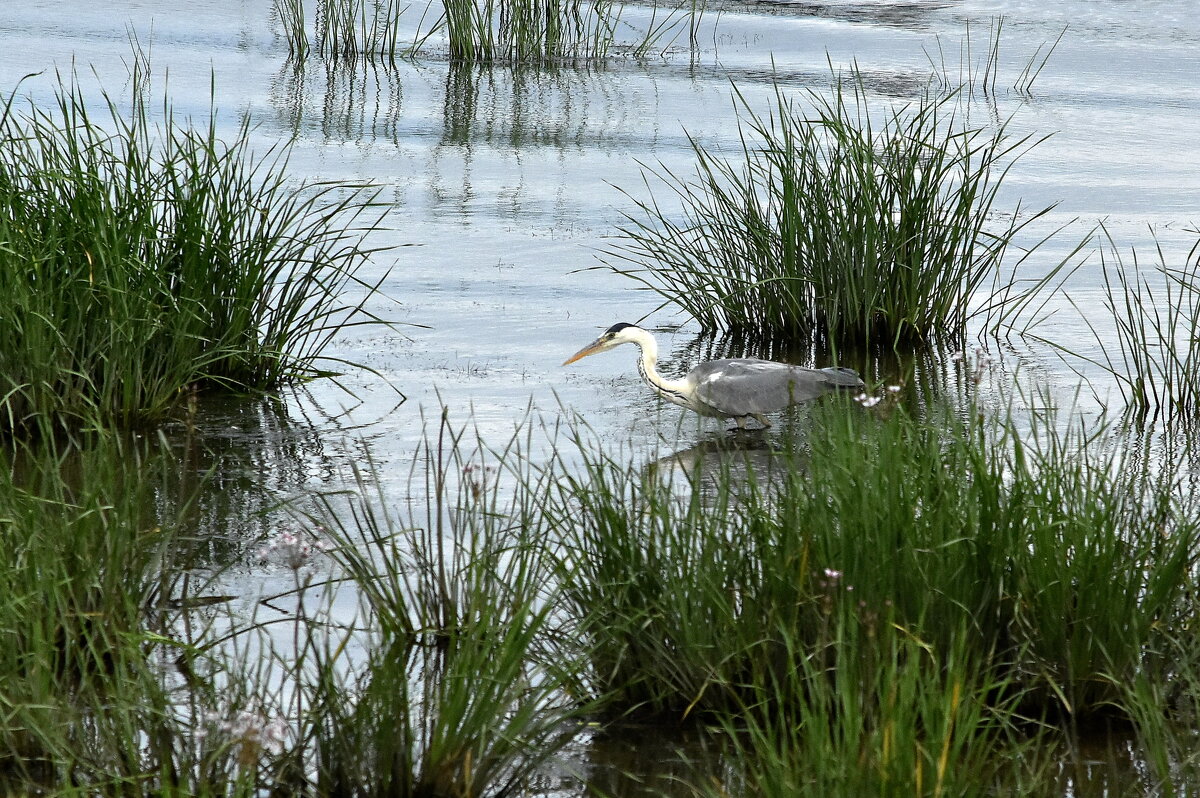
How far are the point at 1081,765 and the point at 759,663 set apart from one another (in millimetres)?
734

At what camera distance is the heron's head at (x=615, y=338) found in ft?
21.5

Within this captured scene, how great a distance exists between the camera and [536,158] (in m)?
12.7

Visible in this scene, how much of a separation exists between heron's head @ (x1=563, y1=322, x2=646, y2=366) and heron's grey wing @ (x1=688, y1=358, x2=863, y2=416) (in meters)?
0.52

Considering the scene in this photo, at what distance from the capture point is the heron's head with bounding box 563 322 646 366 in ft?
21.5

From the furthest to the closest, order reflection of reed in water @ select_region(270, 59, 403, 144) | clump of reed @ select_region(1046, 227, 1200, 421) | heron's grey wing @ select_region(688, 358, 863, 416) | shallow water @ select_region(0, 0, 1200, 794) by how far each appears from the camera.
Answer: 1. reflection of reed in water @ select_region(270, 59, 403, 144)
2. shallow water @ select_region(0, 0, 1200, 794)
3. heron's grey wing @ select_region(688, 358, 863, 416)
4. clump of reed @ select_region(1046, 227, 1200, 421)

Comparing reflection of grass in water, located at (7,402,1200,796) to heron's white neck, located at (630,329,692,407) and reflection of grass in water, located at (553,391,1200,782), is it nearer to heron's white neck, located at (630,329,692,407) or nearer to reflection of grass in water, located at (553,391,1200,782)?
reflection of grass in water, located at (553,391,1200,782)

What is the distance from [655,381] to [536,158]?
6696 mm

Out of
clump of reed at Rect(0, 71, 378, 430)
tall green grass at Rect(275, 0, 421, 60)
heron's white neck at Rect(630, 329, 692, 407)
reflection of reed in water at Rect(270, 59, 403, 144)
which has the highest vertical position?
tall green grass at Rect(275, 0, 421, 60)

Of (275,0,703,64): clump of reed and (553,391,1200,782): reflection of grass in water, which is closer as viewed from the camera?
(553,391,1200,782): reflection of grass in water

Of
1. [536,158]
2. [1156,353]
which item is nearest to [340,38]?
[536,158]

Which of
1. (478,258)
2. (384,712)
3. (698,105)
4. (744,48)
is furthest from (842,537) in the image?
(744,48)

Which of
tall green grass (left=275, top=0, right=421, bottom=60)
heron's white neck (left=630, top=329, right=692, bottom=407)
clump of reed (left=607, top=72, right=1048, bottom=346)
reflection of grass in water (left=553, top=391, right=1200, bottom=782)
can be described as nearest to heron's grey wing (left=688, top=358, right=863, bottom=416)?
heron's white neck (left=630, top=329, right=692, bottom=407)

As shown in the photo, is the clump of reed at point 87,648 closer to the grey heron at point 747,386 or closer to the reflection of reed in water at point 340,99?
the grey heron at point 747,386

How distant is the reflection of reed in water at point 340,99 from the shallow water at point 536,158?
6 cm
